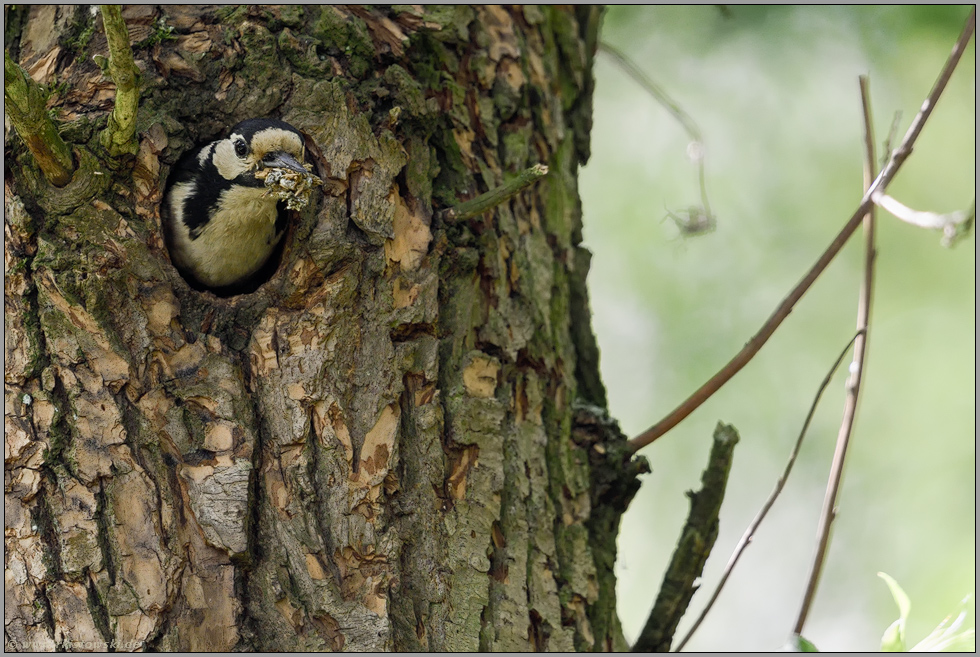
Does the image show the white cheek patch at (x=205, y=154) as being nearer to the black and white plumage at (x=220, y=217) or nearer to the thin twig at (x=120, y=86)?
the black and white plumage at (x=220, y=217)

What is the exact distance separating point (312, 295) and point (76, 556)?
86 cm

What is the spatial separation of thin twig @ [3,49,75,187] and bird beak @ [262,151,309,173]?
0.51 meters

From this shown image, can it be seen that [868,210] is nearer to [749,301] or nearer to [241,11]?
[241,11]

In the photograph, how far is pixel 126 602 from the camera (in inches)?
80.3

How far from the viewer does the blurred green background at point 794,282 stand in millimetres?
5688

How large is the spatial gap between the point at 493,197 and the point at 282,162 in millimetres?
604

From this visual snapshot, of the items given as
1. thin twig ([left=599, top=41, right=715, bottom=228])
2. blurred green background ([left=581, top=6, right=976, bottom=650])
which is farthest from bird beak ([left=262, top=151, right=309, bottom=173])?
blurred green background ([left=581, top=6, right=976, bottom=650])

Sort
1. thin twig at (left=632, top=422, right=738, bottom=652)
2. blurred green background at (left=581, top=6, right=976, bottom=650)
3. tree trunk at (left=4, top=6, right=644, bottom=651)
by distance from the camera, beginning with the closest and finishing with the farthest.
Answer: tree trunk at (left=4, top=6, right=644, bottom=651) < thin twig at (left=632, top=422, right=738, bottom=652) < blurred green background at (left=581, top=6, right=976, bottom=650)

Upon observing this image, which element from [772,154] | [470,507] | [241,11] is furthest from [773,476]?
[241,11]

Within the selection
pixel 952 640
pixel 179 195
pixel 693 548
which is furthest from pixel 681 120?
pixel 952 640

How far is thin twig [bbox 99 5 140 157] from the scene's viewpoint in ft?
6.42

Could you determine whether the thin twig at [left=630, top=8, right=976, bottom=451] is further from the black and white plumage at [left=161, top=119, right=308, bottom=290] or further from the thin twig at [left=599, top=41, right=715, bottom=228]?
the black and white plumage at [left=161, top=119, right=308, bottom=290]

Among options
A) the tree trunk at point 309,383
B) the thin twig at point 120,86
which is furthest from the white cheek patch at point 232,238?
the thin twig at point 120,86

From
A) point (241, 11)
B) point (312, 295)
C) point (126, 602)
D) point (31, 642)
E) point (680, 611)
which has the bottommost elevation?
point (31, 642)
